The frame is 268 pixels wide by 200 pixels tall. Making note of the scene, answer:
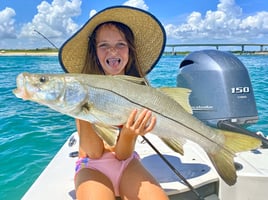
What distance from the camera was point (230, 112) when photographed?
A: 3.24m

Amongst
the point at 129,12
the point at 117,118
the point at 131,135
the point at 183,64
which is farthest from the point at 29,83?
the point at 183,64

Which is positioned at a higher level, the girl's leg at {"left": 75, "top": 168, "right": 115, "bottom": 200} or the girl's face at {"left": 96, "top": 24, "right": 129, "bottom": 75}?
the girl's face at {"left": 96, "top": 24, "right": 129, "bottom": 75}

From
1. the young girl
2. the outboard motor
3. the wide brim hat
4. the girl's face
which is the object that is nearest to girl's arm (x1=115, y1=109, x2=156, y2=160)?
the young girl

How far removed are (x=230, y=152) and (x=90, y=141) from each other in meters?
Result: 0.86

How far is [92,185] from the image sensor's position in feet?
6.67

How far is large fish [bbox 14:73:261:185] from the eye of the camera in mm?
1749

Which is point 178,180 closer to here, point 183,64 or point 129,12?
point 129,12

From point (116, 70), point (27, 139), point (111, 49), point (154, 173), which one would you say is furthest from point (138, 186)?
point (27, 139)

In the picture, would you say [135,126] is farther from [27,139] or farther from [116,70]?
[27,139]

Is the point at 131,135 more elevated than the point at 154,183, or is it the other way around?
the point at 131,135

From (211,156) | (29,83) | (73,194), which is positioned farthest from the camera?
(73,194)

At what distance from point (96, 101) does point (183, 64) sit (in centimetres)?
217

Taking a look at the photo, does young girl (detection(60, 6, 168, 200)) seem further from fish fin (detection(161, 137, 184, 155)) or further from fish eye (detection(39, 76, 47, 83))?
fish eye (detection(39, 76, 47, 83))

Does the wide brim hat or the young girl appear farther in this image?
the wide brim hat
